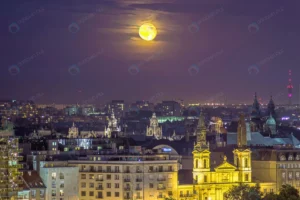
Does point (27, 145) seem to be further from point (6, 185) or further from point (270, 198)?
point (6, 185)

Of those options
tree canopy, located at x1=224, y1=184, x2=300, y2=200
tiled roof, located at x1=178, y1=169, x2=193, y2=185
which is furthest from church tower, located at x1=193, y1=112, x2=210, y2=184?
tree canopy, located at x1=224, y1=184, x2=300, y2=200

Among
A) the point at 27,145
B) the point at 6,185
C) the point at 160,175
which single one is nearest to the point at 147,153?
the point at 160,175

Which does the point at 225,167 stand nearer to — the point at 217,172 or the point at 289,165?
the point at 217,172

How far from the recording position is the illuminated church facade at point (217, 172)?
10669cm

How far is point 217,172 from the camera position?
355 feet

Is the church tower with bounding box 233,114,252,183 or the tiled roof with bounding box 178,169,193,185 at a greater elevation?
the church tower with bounding box 233,114,252,183

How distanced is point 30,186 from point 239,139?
23.7m

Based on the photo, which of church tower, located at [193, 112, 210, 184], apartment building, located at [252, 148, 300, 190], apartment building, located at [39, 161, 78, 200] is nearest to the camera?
apartment building, located at [39, 161, 78, 200]

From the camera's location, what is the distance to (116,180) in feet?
326

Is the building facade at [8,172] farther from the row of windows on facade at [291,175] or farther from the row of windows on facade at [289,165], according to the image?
the row of windows on facade at [289,165]

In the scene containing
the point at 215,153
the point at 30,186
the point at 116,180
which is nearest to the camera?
the point at 30,186

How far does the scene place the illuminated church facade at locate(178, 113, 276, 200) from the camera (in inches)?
4200

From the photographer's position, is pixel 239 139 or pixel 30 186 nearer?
pixel 30 186

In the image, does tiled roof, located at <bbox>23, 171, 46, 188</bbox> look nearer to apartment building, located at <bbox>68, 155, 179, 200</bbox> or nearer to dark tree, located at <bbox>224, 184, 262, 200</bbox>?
apartment building, located at <bbox>68, 155, 179, 200</bbox>
